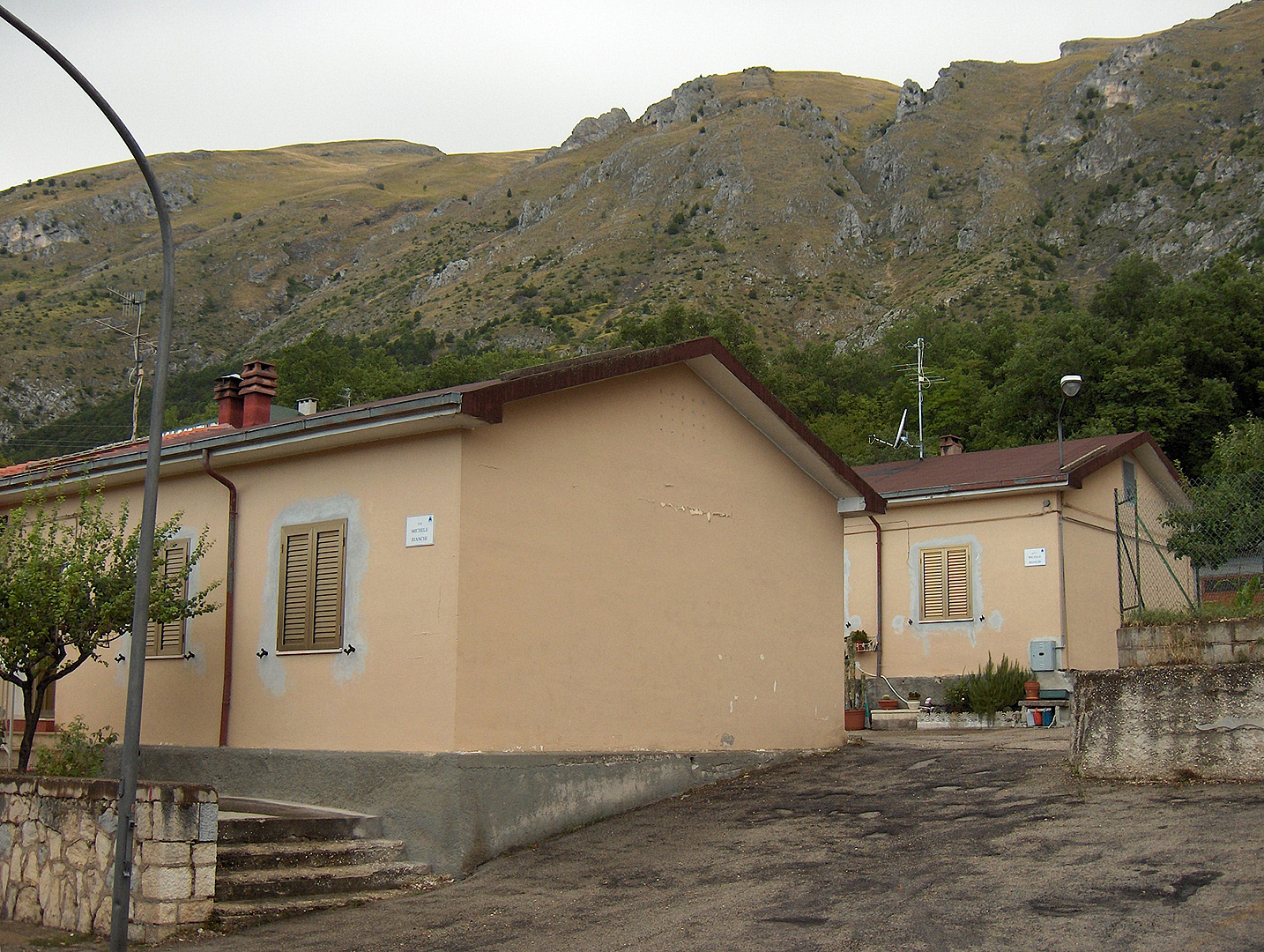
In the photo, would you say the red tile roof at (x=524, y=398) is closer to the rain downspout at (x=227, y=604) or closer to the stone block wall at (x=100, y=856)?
the rain downspout at (x=227, y=604)

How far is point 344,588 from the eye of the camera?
10.8m

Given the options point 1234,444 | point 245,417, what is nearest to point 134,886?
point 245,417

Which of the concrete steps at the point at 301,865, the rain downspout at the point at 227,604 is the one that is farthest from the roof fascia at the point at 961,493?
the concrete steps at the point at 301,865

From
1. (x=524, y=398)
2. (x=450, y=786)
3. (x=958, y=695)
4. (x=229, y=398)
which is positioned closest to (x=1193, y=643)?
(x=524, y=398)

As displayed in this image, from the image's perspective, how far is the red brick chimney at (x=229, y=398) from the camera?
51.4ft

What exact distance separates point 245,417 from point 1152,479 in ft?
56.6

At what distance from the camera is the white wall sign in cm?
1027

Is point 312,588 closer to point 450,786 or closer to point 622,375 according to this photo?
point 450,786

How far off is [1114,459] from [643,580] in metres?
12.4

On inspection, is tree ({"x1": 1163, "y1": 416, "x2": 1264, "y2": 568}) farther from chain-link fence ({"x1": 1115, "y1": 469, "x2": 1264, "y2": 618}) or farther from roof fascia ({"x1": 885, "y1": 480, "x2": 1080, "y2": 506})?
roof fascia ({"x1": 885, "y1": 480, "x2": 1080, "y2": 506})

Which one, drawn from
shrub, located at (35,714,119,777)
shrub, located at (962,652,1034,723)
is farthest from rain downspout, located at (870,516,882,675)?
shrub, located at (35,714,119,777)

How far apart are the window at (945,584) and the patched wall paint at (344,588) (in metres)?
12.2

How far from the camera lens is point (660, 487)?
40.9 feet

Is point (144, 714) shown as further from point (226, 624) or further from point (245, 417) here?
point (245, 417)
